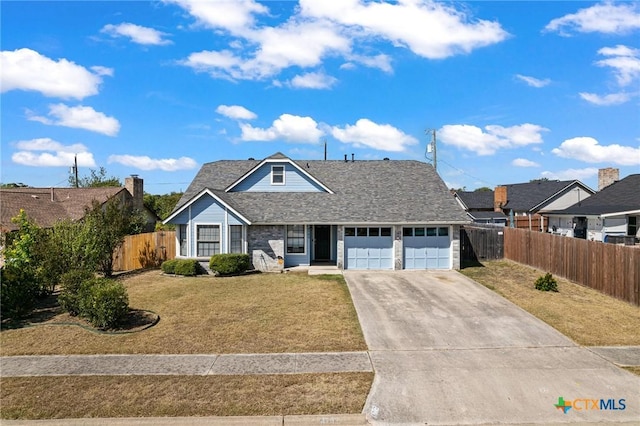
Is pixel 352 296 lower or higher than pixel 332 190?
lower

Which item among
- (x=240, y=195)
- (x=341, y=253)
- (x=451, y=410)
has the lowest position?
(x=451, y=410)

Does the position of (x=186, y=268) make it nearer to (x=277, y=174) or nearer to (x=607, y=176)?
(x=277, y=174)

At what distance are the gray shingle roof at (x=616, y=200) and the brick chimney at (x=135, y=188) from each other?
37029 mm

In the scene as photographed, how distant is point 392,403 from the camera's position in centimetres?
709

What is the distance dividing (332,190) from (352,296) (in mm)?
9630

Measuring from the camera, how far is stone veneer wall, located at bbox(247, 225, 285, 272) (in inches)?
814

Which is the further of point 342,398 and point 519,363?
point 519,363

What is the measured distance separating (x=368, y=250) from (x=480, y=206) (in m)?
33.2

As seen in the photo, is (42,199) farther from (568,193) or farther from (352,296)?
(568,193)

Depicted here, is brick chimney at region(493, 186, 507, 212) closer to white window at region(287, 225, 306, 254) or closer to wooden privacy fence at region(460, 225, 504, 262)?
wooden privacy fence at region(460, 225, 504, 262)

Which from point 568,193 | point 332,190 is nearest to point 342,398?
point 332,190

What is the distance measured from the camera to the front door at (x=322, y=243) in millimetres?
22828

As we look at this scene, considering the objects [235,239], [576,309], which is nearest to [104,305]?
[235,239]

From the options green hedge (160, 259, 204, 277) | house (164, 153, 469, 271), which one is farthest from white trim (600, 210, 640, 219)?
green hedge (160, 259, 204, 277)
